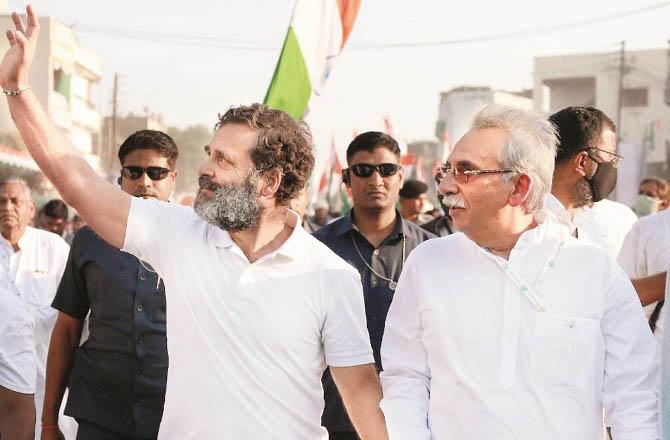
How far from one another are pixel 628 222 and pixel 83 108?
210 feet

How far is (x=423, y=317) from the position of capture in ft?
12.8

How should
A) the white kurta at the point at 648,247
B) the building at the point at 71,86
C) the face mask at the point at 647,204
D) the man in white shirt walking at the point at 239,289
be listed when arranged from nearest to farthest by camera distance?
the man in white shirt walking at the point at 239,289 < the white kurta at the point at 648,247 < the face mask at the point at 647,204 < the building at the point at 71,86

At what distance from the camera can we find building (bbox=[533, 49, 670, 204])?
227 feet

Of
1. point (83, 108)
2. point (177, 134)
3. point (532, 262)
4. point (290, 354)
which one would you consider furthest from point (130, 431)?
point (177, 134)

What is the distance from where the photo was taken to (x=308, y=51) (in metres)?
6.86

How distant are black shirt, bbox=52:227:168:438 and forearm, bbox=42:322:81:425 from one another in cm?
7

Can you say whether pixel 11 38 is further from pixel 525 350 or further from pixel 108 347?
pixel 108 347

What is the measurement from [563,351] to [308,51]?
3.61m

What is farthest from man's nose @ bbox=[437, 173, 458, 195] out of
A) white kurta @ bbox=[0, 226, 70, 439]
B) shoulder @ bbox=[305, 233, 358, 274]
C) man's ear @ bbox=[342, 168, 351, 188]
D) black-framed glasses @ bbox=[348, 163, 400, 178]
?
white kurta @ bbox=[0, 226, 70, 439]

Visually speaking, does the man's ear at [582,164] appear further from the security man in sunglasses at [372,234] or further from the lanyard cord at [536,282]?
the security man in sunglasses at [372,234]

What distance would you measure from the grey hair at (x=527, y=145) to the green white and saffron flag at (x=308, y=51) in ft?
8.06

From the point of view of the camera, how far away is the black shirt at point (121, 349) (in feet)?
17.9

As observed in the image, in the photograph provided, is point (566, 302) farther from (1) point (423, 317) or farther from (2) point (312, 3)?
(2) point (312, 3)

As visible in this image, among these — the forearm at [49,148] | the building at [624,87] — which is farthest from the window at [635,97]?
the forearm at [49,148]
